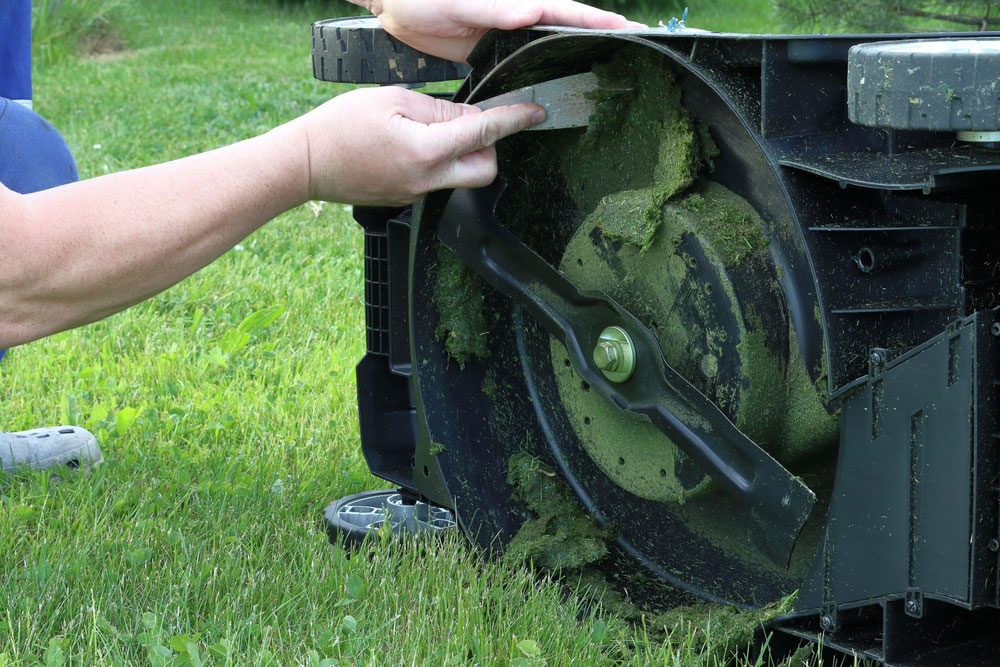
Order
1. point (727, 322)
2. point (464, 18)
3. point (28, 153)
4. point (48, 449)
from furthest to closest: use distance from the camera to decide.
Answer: point (48, 449), point (28, 153), point (464, 18), point (727, 322)

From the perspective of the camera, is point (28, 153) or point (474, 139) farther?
point (28, 153)

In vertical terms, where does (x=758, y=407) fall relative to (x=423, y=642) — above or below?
above

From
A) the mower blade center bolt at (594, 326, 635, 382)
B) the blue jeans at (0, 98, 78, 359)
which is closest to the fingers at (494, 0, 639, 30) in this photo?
the mower blade center bolt at (594, 326, 635, 382)

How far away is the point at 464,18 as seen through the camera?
1.73 meters

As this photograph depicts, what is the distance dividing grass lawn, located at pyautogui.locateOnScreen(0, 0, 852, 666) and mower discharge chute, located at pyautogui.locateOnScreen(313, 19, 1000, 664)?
0.59 ft

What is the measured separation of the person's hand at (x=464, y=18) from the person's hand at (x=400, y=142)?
128 mm

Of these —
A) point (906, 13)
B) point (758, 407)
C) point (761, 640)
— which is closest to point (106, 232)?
point (758, 407)

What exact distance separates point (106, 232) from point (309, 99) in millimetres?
5894

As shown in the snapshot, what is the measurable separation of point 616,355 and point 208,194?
602 millimetres

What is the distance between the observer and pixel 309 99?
7215 millimetres

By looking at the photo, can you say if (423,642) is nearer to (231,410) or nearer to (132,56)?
(231,410)

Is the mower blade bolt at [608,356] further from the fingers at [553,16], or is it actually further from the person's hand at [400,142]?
the fingers at [553,16]

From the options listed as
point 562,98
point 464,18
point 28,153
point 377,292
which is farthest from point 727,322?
point 28,153

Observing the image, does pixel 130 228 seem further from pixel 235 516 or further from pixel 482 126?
pixel 235 516
